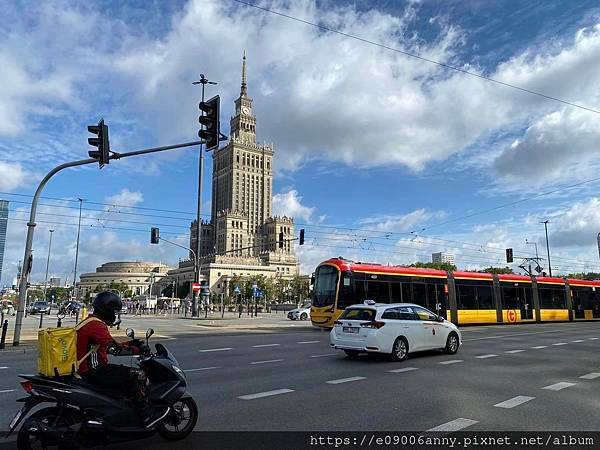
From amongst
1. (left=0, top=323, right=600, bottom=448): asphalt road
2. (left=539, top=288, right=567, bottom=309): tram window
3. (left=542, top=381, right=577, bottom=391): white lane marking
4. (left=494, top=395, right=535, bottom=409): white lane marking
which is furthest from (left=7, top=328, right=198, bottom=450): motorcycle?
(left=539, top=288, right=567, bottom=309): tram window

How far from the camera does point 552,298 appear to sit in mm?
33000

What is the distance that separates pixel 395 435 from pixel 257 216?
161332 mm

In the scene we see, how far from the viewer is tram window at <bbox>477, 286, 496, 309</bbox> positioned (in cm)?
2797

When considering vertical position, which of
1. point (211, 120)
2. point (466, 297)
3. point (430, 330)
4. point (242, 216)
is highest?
point (242, 216)

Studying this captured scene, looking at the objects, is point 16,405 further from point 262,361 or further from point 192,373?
point 262,361

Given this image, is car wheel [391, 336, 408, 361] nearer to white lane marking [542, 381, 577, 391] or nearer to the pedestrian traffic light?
white lane marking [542, 381, 577, 391]

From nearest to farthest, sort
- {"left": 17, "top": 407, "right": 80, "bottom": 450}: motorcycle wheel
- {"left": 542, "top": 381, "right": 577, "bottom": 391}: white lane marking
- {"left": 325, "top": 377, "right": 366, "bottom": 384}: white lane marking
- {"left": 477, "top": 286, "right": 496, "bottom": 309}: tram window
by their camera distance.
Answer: {"left": 17, "top": 407, "right": 80, "bottom": 450}: motorcycle wheel, {"left": 542, "top": 381, "right": 577, "bottom": 391}: white lane marking, {"left": 325, "top": 377, "right": 366, "bottom": 384}: white lane marking, {"left": 477, "top": 286, "right": 496, "bottom": 309}: tram window

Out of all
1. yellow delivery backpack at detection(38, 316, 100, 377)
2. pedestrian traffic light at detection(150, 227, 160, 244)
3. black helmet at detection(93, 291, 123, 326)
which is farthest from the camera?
pedestrian traffic light at detection(150, 227, 160, 244)

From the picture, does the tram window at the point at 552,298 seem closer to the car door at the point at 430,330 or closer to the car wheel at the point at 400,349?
the car door at the point at 430,330

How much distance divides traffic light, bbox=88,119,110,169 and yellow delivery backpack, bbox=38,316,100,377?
409 inches

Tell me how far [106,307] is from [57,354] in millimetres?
662

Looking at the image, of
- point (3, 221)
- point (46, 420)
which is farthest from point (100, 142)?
point (3, 221)

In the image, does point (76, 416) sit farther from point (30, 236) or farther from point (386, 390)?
point (30, 236)

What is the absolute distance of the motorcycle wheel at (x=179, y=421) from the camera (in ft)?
18.0
